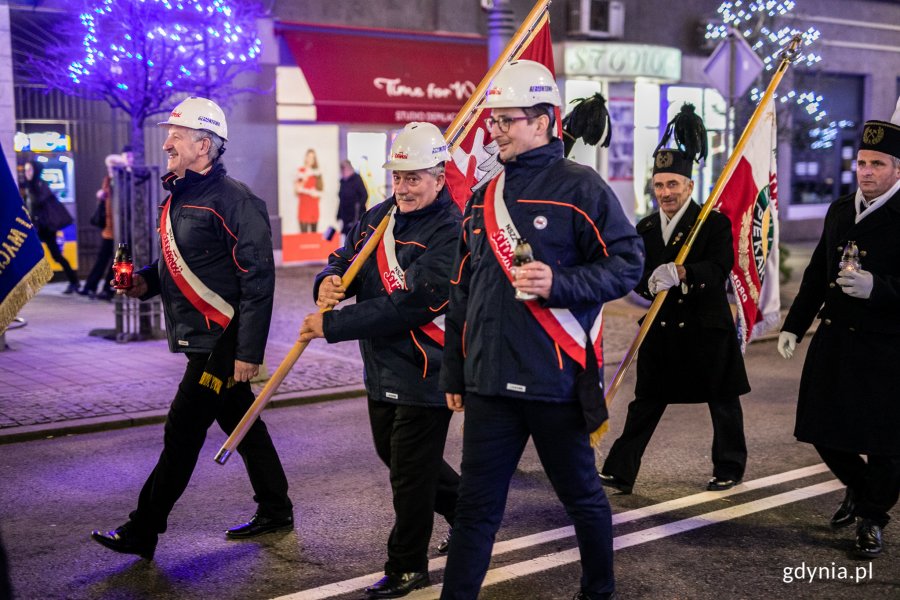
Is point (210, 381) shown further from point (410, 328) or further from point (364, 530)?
point (364, 530)

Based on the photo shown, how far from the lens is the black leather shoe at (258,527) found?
18.1 ft

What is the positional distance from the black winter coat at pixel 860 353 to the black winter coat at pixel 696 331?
727 mm

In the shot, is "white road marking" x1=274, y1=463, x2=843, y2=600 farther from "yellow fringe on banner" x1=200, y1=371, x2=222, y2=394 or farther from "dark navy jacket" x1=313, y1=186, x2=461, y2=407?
"yellow fringe on banner" x1=200, y1=371, x2=222, y2=394

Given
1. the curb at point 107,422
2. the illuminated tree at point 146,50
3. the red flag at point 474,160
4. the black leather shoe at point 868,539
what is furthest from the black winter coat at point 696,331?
the illuminated tree at point 146,50

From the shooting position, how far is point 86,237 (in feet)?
56.0

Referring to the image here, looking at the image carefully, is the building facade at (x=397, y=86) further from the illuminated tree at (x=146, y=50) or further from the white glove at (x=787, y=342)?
the white glove at (x=787, y=342)

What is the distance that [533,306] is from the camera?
159 inches

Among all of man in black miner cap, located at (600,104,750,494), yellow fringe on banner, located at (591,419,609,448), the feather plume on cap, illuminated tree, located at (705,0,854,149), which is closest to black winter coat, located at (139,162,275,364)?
yellow fringe on banner, located at (591,419,609,448)

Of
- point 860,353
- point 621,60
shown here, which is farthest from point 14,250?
point 621,60

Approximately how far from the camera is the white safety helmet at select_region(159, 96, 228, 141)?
519 cm

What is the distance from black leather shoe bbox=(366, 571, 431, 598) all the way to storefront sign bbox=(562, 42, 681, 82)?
18624 millimetres

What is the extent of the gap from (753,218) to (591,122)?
1.13m

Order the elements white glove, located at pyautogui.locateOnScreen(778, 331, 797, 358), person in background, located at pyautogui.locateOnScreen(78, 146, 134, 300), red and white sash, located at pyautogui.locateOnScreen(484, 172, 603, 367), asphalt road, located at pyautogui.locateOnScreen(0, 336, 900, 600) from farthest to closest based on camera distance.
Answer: person in background, located at pyautogui.locateOnScreen(78, 146, 134, 300) < white glove, located at pyautogui.locateOnScreen(778, 331, 797, 358) < asphalt road, located at pyautogui.locateOnScreen(0, 336, 900, 600) < red and white sash, located at pyautogui.locateOnScreen(484, 172, 603, 367)

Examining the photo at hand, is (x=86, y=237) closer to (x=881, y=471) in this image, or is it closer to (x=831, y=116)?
(x=881, y=471)
